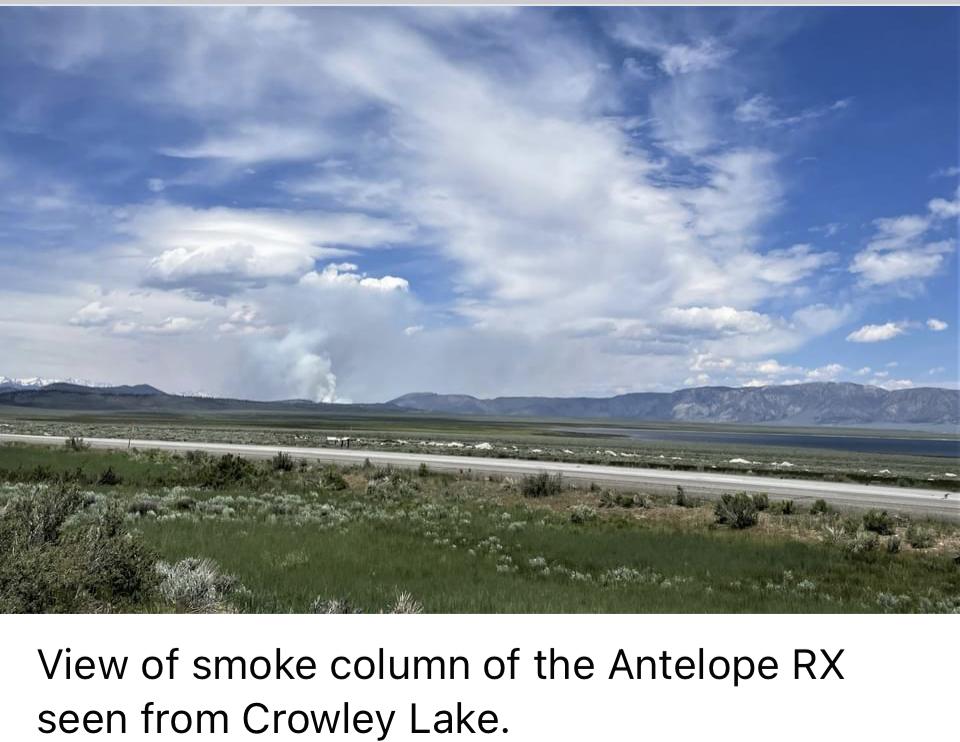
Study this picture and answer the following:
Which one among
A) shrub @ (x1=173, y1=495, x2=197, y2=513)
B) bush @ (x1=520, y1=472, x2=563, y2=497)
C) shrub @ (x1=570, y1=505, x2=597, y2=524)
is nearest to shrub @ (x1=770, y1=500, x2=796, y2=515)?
shrub @ (x1=570, y1=505, x2=597, y2=524)

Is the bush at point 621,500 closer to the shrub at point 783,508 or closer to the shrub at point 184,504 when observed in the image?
the shrub at point 783,508

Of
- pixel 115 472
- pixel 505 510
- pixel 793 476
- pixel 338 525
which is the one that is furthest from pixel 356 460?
pixel 793 476

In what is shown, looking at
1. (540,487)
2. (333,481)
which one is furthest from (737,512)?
(333,481)

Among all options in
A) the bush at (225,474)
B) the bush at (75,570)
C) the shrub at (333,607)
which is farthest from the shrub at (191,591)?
the bush at (225,474)

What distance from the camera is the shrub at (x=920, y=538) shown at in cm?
2147

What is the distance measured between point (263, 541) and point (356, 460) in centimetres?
3133

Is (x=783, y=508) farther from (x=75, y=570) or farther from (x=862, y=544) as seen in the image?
(x=75, y=570)

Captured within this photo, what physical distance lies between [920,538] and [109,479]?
34336 mm

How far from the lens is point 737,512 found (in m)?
25.6

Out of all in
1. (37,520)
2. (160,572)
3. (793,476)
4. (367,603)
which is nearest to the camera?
(160,572)

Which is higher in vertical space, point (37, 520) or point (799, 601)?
point (37, 520)

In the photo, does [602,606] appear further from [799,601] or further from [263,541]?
[263,541]

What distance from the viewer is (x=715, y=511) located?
1061 inches

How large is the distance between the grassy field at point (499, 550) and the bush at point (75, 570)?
1.43ft
